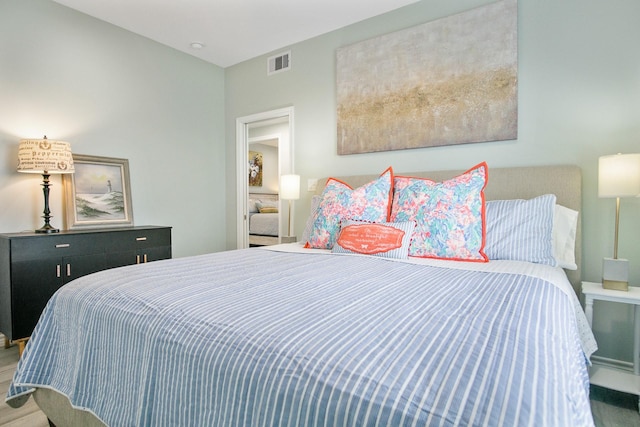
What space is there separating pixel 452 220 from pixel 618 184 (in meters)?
0.85

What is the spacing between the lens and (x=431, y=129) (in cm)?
269

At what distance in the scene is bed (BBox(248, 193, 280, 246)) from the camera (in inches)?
235

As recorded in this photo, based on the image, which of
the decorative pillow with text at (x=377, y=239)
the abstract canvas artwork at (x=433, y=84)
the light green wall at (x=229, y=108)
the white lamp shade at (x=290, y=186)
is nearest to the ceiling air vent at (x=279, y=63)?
the light green wall at (x=229, y=108)

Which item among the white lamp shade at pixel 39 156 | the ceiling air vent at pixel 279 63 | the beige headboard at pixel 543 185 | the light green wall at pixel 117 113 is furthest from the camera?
the ceiling air vent at pixel 279 63

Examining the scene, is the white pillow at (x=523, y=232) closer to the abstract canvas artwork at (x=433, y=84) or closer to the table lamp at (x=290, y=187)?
the abstract canvas artwork at (x=433, y=84)

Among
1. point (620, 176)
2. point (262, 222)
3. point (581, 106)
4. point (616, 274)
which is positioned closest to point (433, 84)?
point (581, 106)

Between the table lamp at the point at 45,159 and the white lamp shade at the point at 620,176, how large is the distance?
3548 millimetres

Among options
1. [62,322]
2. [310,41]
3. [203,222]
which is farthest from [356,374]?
[203,222]

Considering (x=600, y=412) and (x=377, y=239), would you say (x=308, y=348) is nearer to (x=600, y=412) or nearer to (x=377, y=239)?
(x=377, y=239)

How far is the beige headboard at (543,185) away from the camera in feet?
6.84

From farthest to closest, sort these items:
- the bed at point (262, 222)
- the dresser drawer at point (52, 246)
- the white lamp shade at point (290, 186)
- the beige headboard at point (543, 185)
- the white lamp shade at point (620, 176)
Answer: the bed at point (262, 222) < the white lamp shade at point (290, 186) < the dresser drawer at point (52, 246) < the beige headboard at point (543, 185) < the white lamp shade at point (620, 176)

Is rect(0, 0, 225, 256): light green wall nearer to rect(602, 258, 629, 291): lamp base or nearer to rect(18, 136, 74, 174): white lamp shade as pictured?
rect(18, 136, 74, 174): white lamp shade

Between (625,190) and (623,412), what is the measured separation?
3.68ft

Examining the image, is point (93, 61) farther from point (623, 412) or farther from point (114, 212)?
point (623, 412)
